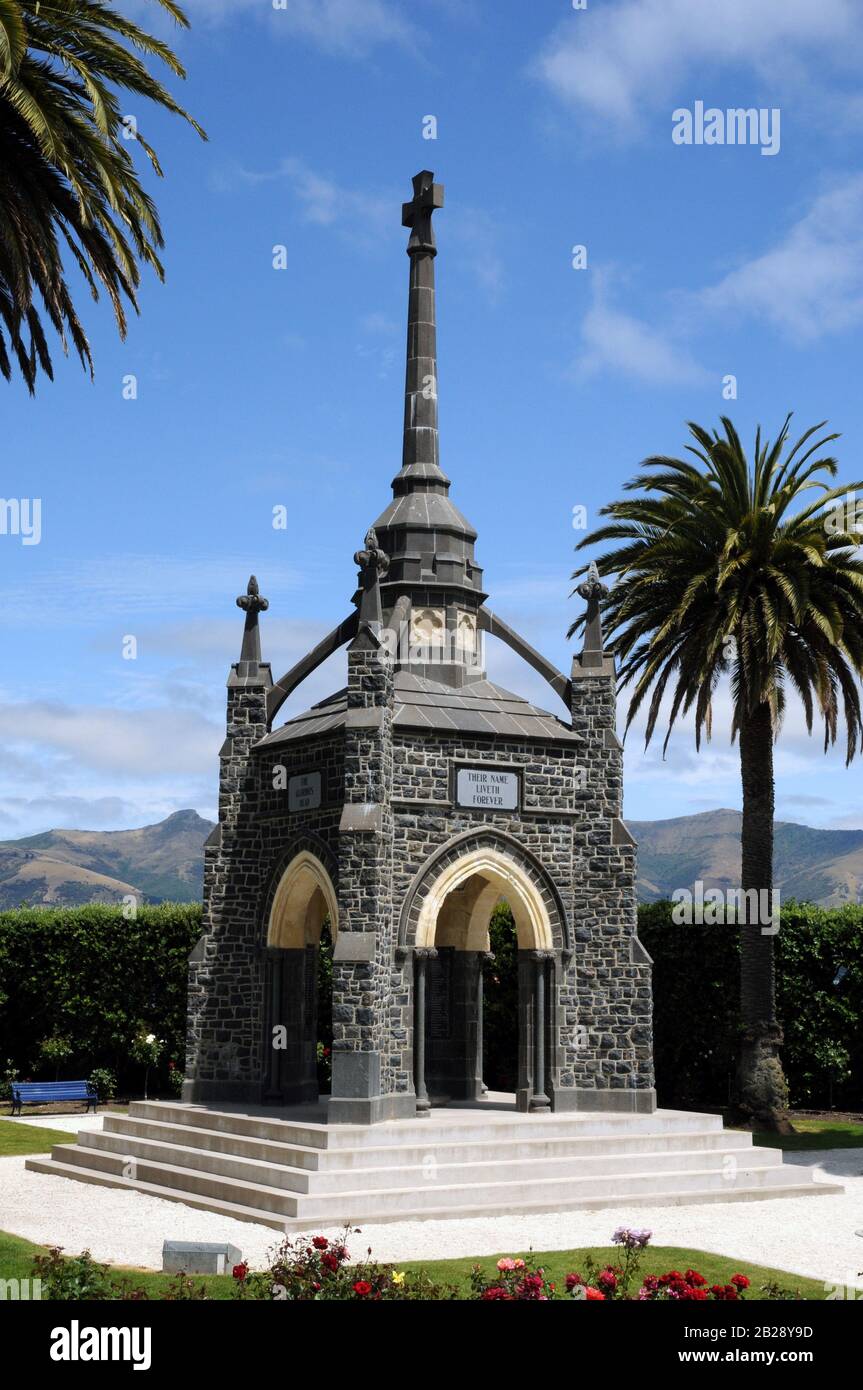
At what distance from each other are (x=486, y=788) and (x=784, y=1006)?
11221 millimetres

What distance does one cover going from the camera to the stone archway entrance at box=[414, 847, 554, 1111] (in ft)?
72.9

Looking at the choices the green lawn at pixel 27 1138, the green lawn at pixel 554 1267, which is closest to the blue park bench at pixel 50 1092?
the green lawn at pixel 27 1138

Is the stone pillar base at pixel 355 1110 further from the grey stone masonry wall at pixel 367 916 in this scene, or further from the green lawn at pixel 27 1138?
the green lawn at pixel 27 1138

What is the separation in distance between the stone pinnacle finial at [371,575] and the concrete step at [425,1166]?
26.2 feet

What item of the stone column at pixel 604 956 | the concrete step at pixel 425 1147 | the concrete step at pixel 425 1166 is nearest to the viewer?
the concrete step at pixel 425 1166

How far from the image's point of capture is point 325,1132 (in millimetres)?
19484

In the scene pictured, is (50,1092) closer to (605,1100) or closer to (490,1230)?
(605,1100)

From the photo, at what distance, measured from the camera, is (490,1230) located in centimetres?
1770

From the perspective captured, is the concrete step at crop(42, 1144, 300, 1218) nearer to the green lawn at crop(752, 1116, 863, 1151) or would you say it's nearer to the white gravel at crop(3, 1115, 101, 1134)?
the white gravel at crop(3, 1115, 101, 1134)

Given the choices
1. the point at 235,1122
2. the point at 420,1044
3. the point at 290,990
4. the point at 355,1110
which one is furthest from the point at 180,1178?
the point at 290,990

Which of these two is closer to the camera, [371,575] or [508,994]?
[371,575]

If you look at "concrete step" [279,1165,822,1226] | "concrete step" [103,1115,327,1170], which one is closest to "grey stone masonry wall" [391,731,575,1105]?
"concrete step" [103,1115,327,1170]

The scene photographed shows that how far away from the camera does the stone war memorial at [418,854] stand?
21.7 metres
